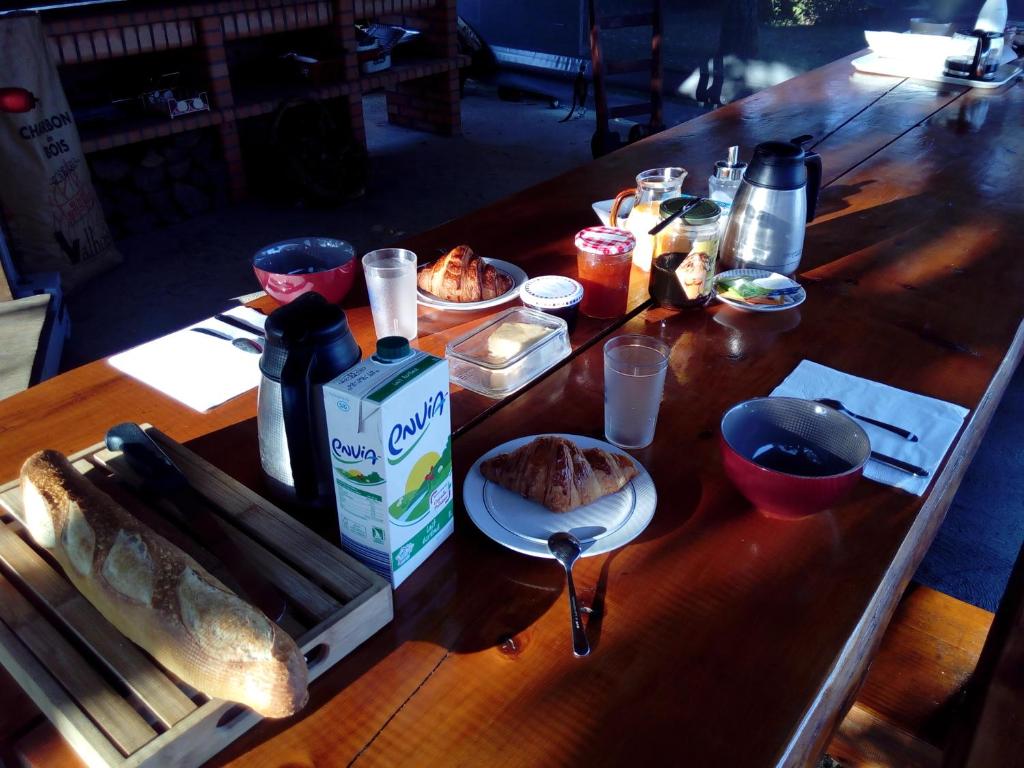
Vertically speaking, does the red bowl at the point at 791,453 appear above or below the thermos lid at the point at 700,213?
below

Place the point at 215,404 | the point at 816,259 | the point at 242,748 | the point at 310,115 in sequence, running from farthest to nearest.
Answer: the point at 310,115, the point at 816,259, the point at 215,404, the point at 242,748

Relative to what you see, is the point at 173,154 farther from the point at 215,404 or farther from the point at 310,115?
the point at 215,404

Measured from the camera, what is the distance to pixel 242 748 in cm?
73

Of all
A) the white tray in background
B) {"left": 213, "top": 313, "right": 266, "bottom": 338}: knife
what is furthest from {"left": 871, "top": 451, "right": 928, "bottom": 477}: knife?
the white tray in background

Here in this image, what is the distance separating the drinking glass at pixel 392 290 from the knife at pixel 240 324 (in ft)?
0.75

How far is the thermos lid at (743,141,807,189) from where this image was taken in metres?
1.53

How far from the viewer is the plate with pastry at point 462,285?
4.92 feet

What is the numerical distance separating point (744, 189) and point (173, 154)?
3.66m

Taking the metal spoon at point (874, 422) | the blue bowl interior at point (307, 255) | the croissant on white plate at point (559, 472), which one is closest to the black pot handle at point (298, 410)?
the croissant on white plate at point (559, 472)

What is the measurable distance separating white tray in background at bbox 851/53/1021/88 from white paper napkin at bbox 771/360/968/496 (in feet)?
8.08

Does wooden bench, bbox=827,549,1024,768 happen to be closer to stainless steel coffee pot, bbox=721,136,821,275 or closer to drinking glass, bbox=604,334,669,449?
drinking glass, bbox=604,334,669,449

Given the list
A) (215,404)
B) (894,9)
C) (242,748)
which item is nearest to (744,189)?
(215,404)

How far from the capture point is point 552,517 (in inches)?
38.5

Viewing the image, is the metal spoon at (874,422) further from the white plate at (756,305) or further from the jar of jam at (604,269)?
the jar of jam at (604,269)
